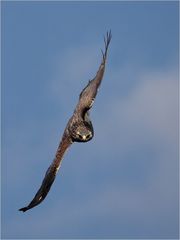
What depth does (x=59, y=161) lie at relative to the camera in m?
61.3

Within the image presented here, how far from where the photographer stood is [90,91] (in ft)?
193

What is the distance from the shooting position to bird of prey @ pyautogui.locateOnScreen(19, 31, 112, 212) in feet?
193

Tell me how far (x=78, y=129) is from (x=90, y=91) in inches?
70.7

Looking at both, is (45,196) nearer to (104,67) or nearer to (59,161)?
(59,161)

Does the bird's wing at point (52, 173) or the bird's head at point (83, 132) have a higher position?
the bird's head at point (83, 132)

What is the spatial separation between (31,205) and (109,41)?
7560mm

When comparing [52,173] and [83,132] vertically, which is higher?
[83,132]

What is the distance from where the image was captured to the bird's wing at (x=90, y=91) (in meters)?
58.7

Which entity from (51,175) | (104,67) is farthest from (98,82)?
(51,175)

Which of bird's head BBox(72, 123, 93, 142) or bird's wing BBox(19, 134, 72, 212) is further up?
bird's head BBox(72, 123, 93, 142)

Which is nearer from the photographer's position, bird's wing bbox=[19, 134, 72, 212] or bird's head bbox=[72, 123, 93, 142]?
bird's head bbox=[72, 123, 93, 142]

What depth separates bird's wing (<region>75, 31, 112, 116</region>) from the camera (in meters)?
58.7

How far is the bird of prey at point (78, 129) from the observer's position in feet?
193

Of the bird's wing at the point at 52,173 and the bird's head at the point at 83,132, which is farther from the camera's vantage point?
the bird's wing at the point at 52,173
